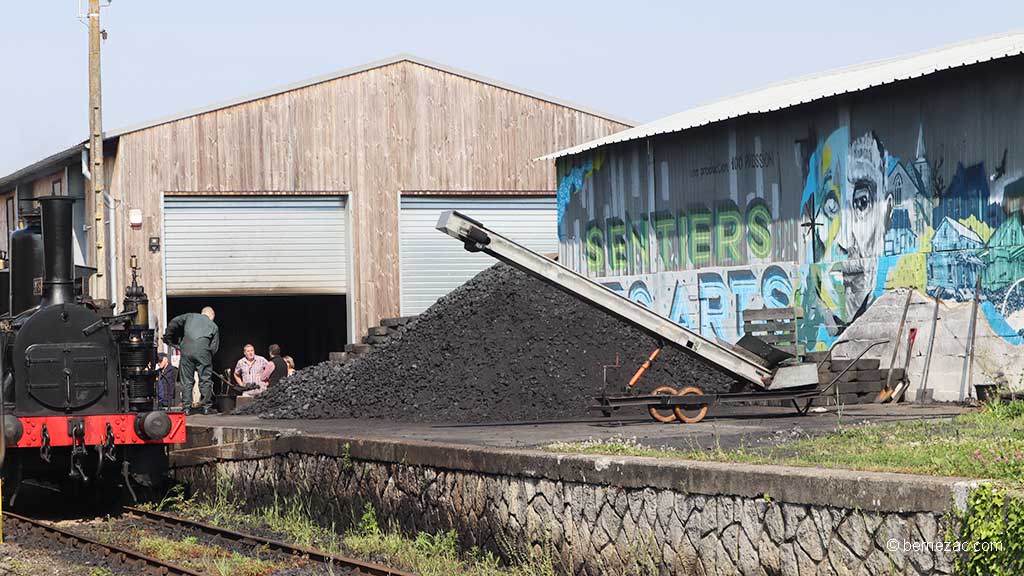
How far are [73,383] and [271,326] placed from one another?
22.4 metres

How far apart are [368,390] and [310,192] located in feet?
34.2

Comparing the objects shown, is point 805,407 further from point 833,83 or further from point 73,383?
point 73,383

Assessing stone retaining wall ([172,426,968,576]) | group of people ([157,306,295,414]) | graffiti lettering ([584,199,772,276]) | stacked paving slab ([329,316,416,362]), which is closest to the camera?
stone retaining wall ([172,426,968,576])

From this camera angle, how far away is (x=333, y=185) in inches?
1165

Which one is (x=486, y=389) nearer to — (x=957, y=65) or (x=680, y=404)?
(x=680, y=404)

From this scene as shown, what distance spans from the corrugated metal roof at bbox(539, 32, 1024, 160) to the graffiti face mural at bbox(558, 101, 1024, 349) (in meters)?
0.38

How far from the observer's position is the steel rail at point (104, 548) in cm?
1187

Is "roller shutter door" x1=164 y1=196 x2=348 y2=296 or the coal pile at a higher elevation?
"roller shutter door" x1=164 y1=196 x2=348 y2=296

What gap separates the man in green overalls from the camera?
2125 centimetres

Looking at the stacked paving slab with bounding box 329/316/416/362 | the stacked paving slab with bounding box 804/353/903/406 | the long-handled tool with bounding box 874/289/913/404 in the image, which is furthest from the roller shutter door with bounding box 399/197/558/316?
the long-handled tool with bounding box 874/289/913/404

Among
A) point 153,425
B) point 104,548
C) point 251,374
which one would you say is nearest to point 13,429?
point 153,425

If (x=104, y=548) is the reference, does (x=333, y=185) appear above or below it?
above

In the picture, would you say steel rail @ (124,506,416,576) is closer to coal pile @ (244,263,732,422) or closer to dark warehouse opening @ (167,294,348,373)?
coal pile @ (244,263,732,422)

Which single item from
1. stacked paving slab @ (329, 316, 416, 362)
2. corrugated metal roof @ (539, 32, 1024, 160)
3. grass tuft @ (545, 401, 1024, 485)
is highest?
corrugated metal roof @ (539, 32, 1024, 160)
